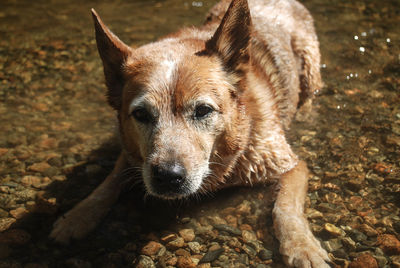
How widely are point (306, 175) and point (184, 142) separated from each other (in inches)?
52.0

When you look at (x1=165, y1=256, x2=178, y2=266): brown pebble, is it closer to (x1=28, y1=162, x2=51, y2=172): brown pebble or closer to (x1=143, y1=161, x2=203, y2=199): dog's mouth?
(x1=143, y1=161, x2=203, y2=199): dog's mouth

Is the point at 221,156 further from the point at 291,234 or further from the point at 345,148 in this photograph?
the point at 345,148

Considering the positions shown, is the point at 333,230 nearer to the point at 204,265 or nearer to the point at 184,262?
the point at 204,265

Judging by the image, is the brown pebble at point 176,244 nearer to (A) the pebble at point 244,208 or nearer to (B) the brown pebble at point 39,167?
(A) the pebble at point 244,208

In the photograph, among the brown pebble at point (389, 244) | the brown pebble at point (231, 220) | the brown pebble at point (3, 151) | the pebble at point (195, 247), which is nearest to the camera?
the brown pebble at point (389, 244)

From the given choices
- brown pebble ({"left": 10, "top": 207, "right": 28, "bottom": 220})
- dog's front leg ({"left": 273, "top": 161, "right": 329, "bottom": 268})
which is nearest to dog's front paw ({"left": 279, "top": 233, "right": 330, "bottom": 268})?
dog's front leg ({"left": 273, "top": 161, "right": 329, "bottom": 268})

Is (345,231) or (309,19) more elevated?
(309,19)

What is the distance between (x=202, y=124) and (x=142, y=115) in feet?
1.54

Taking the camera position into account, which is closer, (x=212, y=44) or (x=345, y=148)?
(x=212, y=44)

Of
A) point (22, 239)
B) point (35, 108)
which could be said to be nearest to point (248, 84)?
point (22, 239)

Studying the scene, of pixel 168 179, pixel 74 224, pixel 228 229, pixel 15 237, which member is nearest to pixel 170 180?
pixel 168 179

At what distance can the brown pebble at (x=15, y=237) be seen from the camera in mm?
3246

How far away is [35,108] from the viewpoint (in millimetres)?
5133

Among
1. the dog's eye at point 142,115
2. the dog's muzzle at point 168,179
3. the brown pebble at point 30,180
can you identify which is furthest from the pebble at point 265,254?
the brown pebble at point 30,180
